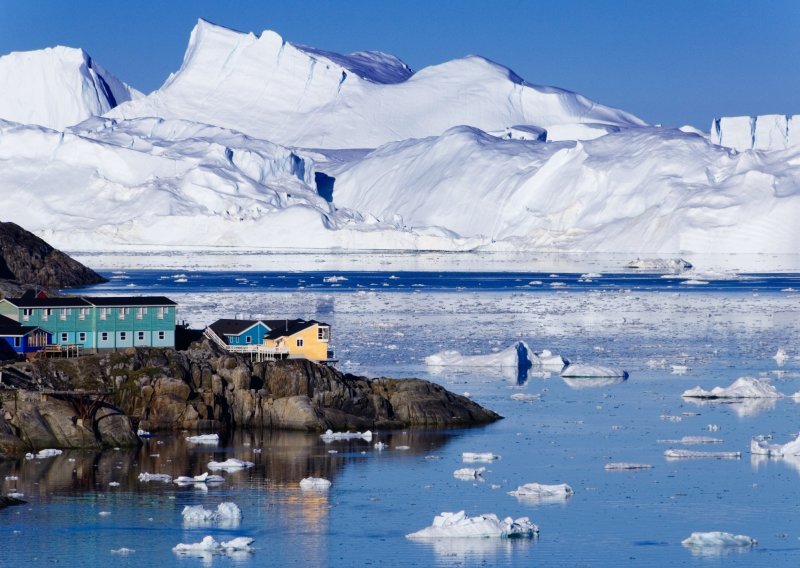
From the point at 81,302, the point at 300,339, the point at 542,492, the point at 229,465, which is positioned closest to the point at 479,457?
the point at 542,492

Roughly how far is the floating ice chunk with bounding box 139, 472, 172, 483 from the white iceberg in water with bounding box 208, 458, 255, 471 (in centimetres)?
72

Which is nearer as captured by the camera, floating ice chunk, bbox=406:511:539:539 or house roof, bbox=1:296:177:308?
floating ice chunk, bbox=406:511:539:539

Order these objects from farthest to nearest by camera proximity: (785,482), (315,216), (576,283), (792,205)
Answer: (315,216) → (792,205) → (576,283) → (785,482)

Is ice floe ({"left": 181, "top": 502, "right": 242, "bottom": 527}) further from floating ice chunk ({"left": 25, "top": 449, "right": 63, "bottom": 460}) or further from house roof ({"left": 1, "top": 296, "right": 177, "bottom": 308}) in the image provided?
house roof ({"left": 1, "top": 296, "right": 177, "bottom": 308})

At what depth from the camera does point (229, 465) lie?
18.6 m

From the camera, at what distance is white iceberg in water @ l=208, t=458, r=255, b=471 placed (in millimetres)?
18508

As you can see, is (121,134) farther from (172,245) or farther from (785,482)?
(785,482)

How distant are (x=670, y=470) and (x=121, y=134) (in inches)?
3724

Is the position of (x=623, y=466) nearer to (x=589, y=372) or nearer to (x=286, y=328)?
(x=286, y=328)

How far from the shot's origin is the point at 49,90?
415 ft

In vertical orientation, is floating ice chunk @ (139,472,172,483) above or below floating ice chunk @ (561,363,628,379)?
below

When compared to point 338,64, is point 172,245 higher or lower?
lower

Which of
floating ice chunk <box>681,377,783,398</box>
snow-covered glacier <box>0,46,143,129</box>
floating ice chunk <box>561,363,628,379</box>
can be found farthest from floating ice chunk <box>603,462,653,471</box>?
snow-covered glacier <box>0,46,143,129</box>

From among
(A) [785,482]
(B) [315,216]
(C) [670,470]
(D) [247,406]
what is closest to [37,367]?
(D) [247,406]
